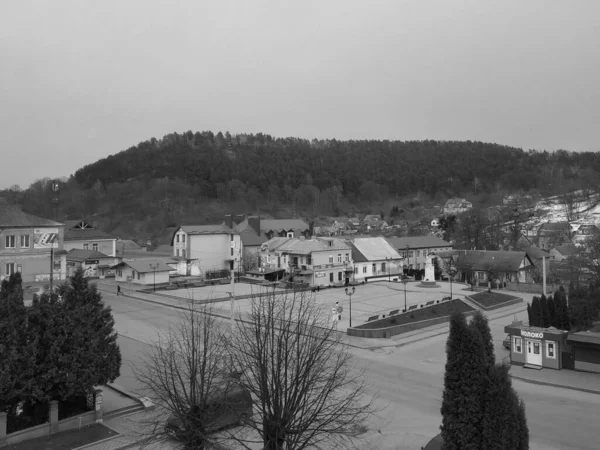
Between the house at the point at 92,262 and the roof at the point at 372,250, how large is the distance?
1172 inches

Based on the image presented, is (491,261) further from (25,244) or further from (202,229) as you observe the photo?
(25,244)

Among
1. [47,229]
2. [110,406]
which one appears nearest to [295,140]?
[47,229]

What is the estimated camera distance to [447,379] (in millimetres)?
10648

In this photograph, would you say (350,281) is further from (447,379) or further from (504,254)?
(447,379)

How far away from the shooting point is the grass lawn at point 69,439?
43.2 ft

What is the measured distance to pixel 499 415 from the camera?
9.87 metres

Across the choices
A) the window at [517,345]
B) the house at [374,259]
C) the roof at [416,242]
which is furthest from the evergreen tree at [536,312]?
the roof at [416,242]

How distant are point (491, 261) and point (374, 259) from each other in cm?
1410

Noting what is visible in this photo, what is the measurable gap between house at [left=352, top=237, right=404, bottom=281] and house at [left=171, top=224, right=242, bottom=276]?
1610 cm

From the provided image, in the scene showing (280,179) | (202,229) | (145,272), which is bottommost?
(145,272)

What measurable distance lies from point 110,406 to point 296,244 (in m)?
38.3

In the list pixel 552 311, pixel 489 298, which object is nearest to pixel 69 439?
pixel 552 311

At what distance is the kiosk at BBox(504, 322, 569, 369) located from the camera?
2123 centimetres

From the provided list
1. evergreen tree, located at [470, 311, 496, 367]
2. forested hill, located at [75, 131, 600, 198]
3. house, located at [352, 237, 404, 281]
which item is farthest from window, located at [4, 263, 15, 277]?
forested hill, located at [75, 131, 600, 198]
